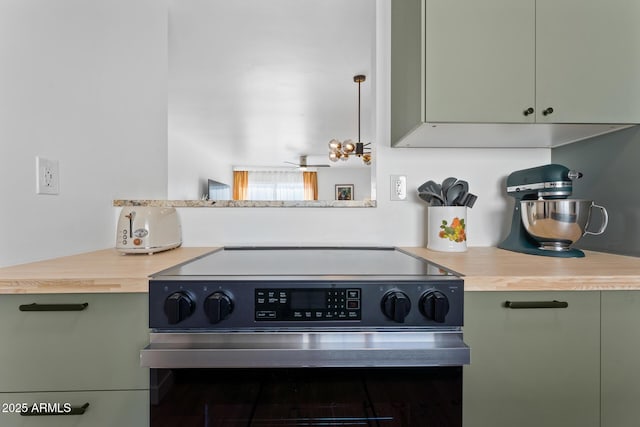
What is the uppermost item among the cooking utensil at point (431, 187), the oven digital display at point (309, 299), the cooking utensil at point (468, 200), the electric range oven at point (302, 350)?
the cooking utensil at point (431, 187)

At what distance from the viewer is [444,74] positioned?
107cm

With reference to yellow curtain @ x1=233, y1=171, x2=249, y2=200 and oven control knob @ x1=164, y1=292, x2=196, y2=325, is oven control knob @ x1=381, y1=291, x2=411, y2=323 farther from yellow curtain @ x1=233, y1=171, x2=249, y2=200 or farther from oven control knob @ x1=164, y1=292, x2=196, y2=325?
yellow curtain @ x1=233, y1=171, x2=249, y2=200

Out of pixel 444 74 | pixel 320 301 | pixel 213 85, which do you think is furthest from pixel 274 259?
pixel 213 85

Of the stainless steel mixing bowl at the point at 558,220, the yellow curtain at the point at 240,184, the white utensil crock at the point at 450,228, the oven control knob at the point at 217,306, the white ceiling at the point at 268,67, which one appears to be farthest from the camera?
the yellow curtain at the point at 240,184

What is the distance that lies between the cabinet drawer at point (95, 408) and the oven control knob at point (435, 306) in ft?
2.36

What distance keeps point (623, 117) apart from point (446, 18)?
690 mm

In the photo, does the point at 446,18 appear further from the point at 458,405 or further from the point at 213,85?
the point at 213,85

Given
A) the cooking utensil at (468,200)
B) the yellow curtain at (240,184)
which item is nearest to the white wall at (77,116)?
the cooking utensil at (468,200)

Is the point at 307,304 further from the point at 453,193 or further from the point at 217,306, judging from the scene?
the point at 453,193

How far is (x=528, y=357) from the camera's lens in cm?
83

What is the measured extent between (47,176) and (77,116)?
0.29 m

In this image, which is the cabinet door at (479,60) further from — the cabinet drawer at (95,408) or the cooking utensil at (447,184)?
the cabinet drawer at (95,408)

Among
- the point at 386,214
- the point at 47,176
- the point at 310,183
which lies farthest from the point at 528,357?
the point at 310,183

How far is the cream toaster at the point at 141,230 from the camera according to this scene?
1136 mm
